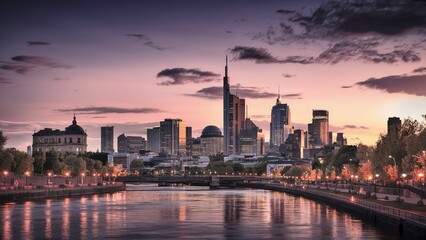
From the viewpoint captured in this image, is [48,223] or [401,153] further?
[401,153]

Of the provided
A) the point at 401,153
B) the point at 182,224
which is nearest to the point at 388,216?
the point at 182,224

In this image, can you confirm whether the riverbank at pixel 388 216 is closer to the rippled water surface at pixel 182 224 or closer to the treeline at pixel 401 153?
the rippled water surface at pixel 182 224

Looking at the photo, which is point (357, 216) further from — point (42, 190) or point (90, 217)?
point (42, 190)

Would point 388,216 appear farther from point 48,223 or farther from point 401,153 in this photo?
point 401,153

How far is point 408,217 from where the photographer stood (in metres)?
81.2

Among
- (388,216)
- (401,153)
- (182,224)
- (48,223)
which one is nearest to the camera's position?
(388,216)

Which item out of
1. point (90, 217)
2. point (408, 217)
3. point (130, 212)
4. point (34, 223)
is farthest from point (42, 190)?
point (408, 217)

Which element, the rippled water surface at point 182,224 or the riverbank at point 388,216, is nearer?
the riverbank at point 388,216

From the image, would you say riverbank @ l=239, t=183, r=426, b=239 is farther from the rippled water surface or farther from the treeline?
the treeline

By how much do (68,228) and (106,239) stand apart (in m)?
14.3

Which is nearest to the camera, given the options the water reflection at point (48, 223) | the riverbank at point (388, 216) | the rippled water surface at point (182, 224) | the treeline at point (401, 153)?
the riverbank at point (388, 216)

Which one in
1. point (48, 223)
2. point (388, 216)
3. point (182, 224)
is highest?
point (388, 216)

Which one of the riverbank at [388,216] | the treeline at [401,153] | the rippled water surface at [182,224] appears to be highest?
the treeline at [401,153]

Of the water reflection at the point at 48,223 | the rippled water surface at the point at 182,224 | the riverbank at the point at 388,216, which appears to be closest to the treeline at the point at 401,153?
the riverbank at the point at 388,216
